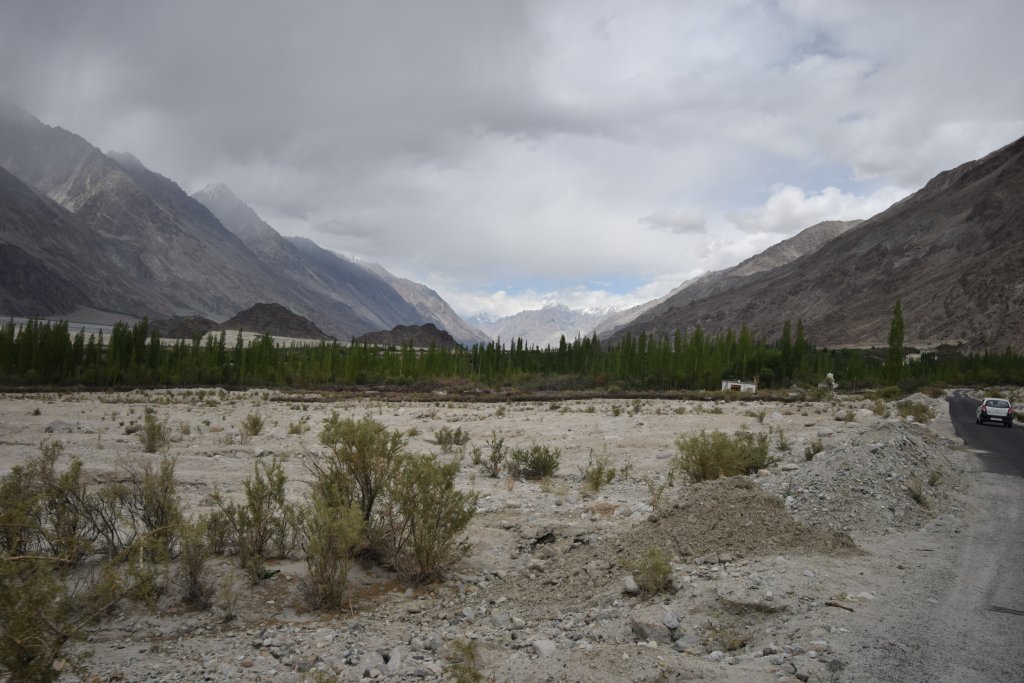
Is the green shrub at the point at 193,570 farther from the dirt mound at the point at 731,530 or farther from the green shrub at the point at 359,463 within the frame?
the dirt mound at the point at 731,530

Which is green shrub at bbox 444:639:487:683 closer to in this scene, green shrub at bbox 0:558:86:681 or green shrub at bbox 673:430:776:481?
green shrub at bbox 0:558:86:681

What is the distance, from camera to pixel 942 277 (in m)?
150

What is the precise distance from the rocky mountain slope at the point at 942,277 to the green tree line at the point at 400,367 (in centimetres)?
4906

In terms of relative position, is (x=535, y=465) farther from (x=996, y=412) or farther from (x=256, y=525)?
(x=996, y=412)

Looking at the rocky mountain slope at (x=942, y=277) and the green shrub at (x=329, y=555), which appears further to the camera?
the rocky mountain slope at (x=942, y=277)

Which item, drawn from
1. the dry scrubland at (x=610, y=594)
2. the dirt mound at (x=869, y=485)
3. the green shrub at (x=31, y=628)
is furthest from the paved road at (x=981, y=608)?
the green shrub at (x=31, y=628)

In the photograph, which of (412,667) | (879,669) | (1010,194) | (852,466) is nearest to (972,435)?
(852,466)

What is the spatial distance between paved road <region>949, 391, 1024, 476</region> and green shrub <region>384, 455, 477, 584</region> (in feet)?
43.1

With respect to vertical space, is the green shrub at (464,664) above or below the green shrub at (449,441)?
below

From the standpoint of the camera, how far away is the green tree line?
60156mm

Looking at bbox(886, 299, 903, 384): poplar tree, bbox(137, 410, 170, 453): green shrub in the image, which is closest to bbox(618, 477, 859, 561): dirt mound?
bbox(137, 410, 170, 453): green shrub

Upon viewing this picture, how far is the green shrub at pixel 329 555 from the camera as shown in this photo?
6.50m

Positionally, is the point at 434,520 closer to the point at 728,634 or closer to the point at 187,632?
the point at 187,632

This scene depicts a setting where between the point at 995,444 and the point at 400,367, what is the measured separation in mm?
65404
